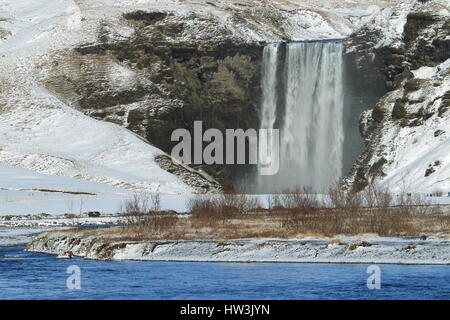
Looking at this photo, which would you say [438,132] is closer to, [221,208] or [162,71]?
[162,71]

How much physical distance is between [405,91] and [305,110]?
18440mm

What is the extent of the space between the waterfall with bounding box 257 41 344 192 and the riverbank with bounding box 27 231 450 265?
88.0m

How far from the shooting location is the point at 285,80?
156875mm

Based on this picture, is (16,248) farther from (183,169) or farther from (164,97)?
(164,97)

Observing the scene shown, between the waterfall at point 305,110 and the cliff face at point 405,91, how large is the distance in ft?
15.4

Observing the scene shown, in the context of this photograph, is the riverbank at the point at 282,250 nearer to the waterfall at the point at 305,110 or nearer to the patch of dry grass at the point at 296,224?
the patch of dry grass at the point at 296,224

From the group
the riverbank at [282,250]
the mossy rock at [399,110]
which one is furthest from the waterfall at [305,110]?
the riverbank at [282,250]

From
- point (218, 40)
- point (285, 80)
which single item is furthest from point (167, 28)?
point (285, 80)

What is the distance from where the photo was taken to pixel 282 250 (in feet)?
183

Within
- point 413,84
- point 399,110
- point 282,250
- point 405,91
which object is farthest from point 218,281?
point 405,91

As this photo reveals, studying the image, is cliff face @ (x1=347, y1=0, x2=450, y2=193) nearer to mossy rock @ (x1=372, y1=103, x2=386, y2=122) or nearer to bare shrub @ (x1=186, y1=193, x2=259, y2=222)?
mossy rock @ (x1=372, y1=103, x2=386, y2=122)

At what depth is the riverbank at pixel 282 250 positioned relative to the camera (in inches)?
2092

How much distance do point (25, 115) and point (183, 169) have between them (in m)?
29.5
